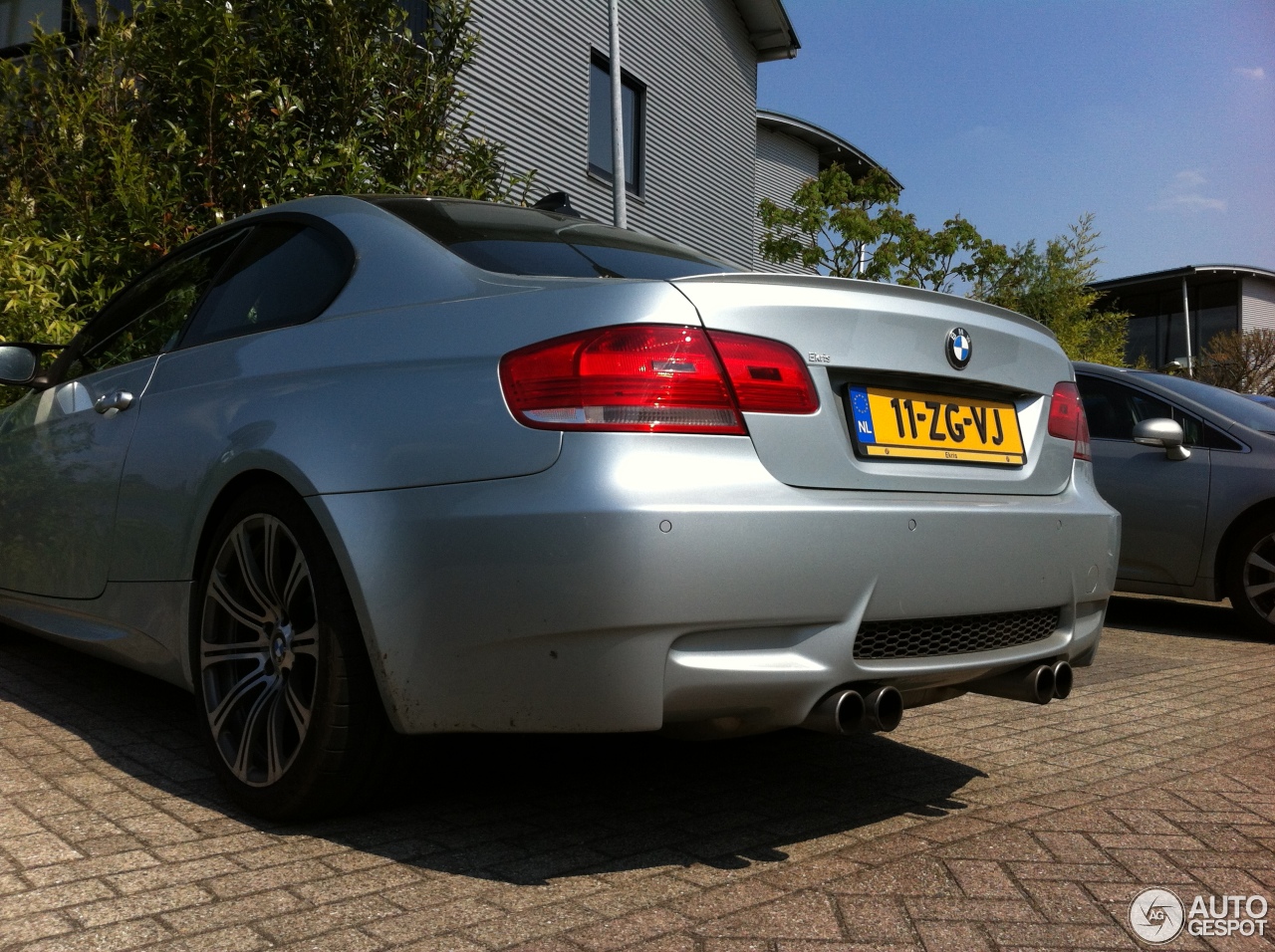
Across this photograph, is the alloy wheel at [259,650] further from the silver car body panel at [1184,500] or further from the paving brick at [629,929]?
the silver car body panel at [1184,500]

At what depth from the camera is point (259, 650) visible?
3033 mm

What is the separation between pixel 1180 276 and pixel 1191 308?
451 cm

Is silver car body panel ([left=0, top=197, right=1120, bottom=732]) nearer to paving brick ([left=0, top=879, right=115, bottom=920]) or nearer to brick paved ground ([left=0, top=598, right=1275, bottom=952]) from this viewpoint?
brick paved ground ([left=0, top=598, right=1275, bottom=952])

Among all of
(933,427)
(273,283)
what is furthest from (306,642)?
(933,427)

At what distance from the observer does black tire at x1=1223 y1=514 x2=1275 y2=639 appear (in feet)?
22.0

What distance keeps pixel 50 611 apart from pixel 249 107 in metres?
4.42

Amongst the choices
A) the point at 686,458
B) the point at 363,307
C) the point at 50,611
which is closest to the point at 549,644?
the point at 686,458

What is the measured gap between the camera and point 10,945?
86.3 inches

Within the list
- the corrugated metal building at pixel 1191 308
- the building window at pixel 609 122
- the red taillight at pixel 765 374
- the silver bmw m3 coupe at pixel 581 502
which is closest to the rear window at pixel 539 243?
the silver bmw m3 coupe at pixel 581 502

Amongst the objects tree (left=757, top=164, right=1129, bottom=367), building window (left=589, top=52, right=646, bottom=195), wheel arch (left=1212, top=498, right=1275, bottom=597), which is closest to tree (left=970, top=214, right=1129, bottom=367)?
tree (left=757, top=164, right=1129, bottom=367)

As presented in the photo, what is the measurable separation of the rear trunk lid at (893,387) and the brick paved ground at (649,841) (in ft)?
2.77

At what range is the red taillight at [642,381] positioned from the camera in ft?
7.92

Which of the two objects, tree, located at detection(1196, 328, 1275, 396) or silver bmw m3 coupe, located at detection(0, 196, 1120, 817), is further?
tree, located at detection(1196, 328, 1275, 396)

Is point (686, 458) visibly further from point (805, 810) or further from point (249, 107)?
point (249, 107)
